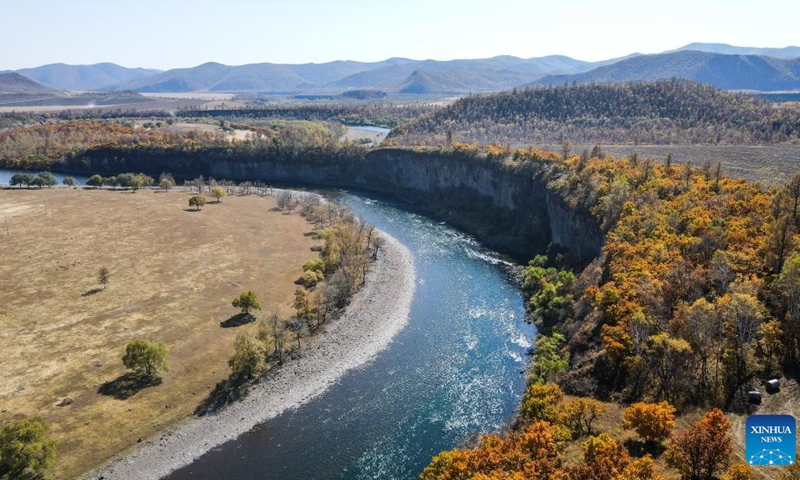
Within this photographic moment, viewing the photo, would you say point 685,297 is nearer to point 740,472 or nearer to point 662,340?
point 662,340

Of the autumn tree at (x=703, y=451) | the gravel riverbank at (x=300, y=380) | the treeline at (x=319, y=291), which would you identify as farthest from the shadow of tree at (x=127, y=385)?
the autumn tree at (x=703, y=451)

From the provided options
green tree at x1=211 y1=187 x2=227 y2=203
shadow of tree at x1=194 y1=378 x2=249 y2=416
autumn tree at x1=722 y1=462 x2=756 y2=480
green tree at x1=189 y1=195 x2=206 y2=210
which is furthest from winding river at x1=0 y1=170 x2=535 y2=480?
green tree at x1=211 y1=187 x2=227 y2=203

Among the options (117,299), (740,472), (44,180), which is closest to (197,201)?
(117,299)

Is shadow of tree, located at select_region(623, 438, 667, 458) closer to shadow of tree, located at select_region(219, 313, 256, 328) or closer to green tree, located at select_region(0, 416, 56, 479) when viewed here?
green tree, located at select_region(0, 416, 56, 479)

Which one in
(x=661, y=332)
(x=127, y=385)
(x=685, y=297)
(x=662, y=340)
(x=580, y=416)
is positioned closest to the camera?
(x=580, y=416)

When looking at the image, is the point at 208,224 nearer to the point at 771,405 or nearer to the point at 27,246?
the point at 27,246

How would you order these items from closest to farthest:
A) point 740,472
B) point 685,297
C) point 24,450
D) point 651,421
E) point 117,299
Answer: point 740,472, point 651,421, point 24,450, point 685,297, point 117,299

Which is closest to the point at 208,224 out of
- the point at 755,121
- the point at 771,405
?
the point at 771,405

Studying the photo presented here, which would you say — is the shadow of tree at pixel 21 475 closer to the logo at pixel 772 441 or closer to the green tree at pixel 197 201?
the logo at pixel 772 441
